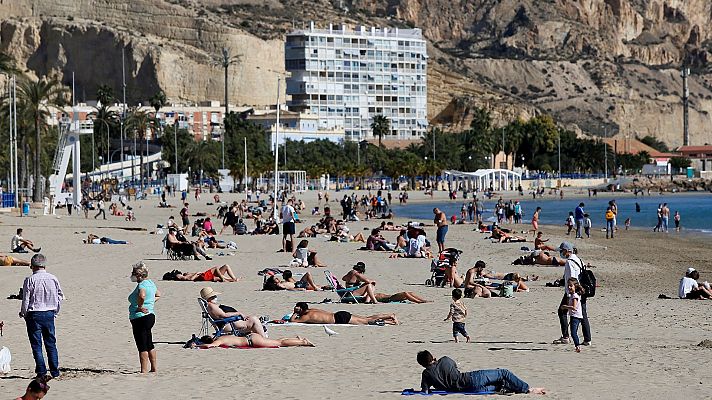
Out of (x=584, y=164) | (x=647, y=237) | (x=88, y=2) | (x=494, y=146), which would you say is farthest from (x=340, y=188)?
(x=88, y=2)

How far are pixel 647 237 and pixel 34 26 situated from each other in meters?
135

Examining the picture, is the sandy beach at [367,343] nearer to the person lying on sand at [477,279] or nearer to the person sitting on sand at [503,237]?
the person lying on sand at [477,279]

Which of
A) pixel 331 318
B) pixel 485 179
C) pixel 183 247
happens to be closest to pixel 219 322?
pixel 331 318

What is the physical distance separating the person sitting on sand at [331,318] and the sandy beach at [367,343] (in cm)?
33

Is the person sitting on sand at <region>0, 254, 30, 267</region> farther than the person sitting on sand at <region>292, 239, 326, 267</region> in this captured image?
No

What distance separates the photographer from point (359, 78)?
149875mm

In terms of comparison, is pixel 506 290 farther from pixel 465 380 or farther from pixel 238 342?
pixel 465 380

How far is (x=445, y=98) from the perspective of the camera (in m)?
179

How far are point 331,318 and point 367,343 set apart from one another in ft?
5.36

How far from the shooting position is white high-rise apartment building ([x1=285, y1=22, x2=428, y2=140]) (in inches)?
5728

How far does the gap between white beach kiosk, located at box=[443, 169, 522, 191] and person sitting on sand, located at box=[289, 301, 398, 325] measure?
272 feet

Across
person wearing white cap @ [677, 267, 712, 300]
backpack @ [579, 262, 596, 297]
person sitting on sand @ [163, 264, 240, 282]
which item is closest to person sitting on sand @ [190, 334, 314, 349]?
backpack @ [579, 262, 596, 297]

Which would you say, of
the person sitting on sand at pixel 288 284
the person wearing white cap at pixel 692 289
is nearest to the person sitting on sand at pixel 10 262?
the person sitting on sand at pixel 288 284

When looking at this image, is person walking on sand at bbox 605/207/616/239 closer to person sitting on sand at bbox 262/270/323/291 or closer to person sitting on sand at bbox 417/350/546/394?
person sitting on sand at bbox 262/270/323/291
